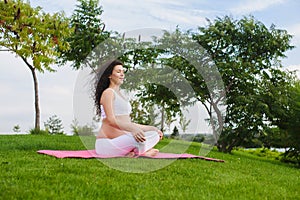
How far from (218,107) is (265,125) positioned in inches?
62.7

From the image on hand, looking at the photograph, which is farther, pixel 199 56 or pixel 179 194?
pixel 199 56

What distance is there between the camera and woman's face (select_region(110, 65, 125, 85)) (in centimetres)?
697

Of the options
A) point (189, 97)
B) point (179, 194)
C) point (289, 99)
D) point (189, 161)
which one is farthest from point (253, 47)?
point (179, 194)

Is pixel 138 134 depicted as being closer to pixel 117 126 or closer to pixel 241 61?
pixel 117 126

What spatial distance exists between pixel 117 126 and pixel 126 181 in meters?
1.76

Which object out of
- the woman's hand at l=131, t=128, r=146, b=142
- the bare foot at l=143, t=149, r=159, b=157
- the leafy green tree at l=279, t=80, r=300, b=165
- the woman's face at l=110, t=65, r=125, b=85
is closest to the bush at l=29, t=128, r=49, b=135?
A: the woman's face at l=110, t=65, r=125, b=85

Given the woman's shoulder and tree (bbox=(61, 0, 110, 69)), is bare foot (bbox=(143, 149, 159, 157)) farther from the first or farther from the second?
tree (bbox=(61, 0, 110, 69))

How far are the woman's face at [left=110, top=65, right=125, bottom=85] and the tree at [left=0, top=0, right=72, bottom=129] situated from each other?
4815 mm

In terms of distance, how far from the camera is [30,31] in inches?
445

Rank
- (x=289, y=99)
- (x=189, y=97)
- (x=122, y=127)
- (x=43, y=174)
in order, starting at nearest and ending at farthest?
(x=43, y=174), (x=122, y=127), (x=189, y=97), (x=289, y=99)

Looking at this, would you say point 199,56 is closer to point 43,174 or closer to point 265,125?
point 265,125

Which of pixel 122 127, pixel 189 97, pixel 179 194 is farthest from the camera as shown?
pixel 189 97

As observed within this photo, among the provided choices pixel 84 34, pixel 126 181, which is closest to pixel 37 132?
pixel 84 34

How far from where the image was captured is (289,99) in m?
12.6
